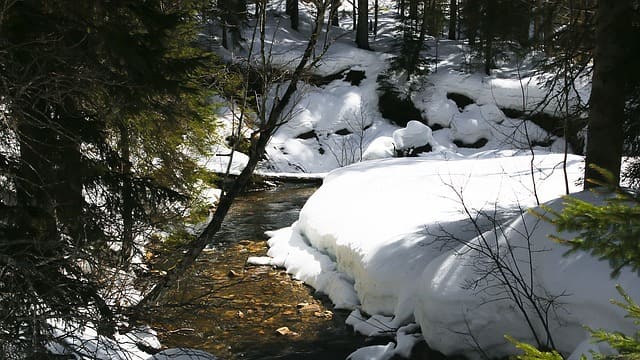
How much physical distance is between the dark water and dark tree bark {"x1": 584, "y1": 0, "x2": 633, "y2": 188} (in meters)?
3.62

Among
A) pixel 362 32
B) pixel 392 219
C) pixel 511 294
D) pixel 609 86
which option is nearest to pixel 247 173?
pixel 511 294

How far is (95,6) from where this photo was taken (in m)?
3.79

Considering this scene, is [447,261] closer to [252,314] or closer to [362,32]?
[252,314]

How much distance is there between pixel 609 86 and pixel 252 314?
574 cm

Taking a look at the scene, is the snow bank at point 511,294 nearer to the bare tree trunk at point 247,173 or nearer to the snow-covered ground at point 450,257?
the snow-covered ground at point 450,257

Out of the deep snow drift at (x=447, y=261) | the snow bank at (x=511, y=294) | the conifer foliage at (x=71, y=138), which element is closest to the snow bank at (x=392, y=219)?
the deep snow drift at (x=447, y=261)

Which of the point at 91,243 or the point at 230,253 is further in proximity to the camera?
the point at 230,253

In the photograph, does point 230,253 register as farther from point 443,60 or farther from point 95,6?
point 443,60

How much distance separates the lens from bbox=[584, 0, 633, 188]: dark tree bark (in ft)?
21.0

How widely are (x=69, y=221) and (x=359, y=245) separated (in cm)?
552

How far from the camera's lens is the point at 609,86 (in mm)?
6535

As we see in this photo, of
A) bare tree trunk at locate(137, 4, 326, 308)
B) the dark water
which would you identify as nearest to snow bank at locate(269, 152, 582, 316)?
the dark water

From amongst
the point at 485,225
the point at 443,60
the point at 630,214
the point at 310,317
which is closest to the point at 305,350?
the point at 310,317

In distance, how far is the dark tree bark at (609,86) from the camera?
252 inches
